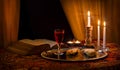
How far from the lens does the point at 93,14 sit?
263cm

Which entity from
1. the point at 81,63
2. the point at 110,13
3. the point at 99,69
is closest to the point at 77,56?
the point at 81,63

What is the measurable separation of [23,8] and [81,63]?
1.27m

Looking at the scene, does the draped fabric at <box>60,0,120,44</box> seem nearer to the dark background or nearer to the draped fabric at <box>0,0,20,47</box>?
the dark background

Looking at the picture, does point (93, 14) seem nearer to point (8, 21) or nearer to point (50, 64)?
point (8, 21)

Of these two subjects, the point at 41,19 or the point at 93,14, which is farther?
the point at 41,19

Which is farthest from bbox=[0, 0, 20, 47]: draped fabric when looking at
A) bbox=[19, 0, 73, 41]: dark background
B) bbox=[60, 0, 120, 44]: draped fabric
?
bbox=[60, 0, 120, 44]: draped fabric

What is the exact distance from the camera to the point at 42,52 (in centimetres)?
186

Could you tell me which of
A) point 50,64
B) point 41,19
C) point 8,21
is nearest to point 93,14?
point 41,19

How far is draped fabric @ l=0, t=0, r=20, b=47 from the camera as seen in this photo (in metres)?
2.21

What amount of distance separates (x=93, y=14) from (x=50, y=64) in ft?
3.83

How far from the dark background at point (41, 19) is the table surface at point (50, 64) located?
927 millimetres

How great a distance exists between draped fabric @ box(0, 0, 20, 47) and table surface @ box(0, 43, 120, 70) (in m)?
0.47

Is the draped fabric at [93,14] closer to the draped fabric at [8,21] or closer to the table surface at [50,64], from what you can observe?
the draped fabric at [8,21]

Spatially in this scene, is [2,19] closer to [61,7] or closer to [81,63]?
[61,7]
